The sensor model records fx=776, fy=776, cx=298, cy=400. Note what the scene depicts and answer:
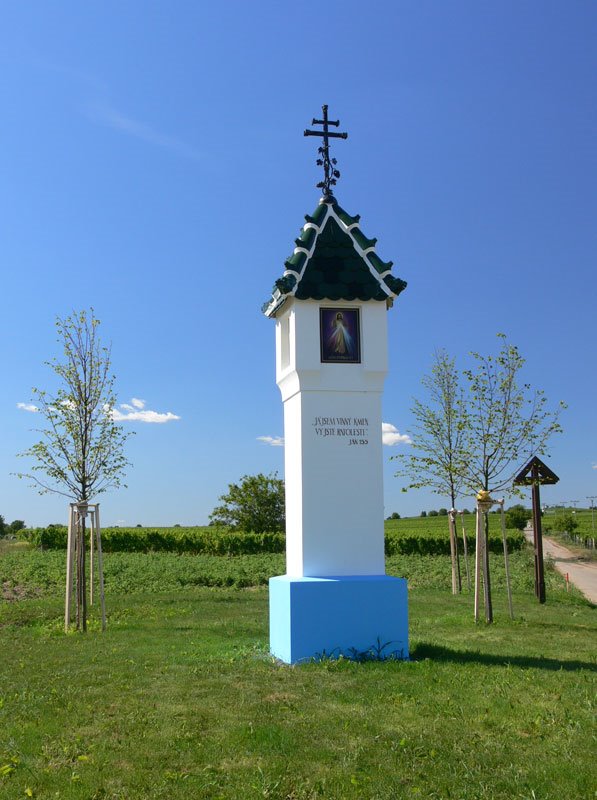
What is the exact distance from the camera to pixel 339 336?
10750mm

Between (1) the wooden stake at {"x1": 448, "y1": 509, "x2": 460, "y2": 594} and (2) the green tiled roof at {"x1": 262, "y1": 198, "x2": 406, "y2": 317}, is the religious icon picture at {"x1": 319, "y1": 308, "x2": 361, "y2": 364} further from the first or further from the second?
(1) the wooden stake at {"x1": 448, "y1": 509, "x2": 460, "y2": 594}

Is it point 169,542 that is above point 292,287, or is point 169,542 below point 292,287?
below

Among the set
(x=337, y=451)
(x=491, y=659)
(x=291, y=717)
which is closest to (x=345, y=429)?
(x=337, y=451)

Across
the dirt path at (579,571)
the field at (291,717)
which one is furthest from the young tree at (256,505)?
the field at (291,717)

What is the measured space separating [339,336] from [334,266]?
3.38ft

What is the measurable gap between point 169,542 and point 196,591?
718 inches

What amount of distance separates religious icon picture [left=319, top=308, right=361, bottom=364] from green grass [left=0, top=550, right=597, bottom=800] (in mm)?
3996

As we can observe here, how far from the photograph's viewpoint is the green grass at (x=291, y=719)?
18.6 feet

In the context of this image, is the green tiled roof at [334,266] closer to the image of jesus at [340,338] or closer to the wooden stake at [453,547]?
the image of jesus at [340,338]

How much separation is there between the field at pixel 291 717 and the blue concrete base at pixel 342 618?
14.3 inches

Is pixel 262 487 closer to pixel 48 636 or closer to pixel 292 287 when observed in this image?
pixel 48 636

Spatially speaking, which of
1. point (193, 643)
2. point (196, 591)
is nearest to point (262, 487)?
point (196, 591)

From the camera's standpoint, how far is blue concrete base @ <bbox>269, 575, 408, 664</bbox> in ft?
32.1

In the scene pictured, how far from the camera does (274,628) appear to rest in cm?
1057
